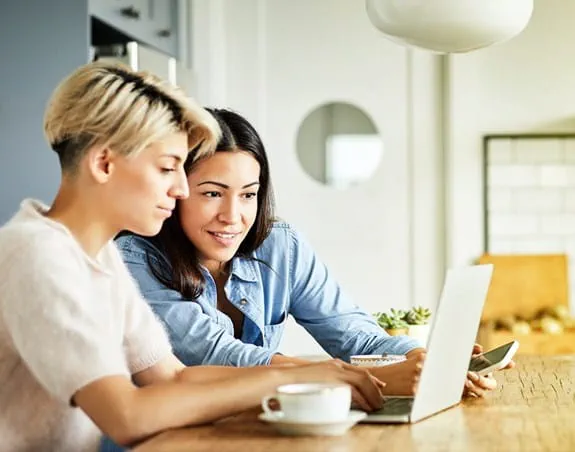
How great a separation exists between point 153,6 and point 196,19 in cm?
64

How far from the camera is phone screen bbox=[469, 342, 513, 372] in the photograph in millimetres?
2180

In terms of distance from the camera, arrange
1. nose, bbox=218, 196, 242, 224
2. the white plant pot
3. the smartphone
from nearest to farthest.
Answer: the smartphone < nose, bbox=218, 196, 242, 224 < the white plant pot

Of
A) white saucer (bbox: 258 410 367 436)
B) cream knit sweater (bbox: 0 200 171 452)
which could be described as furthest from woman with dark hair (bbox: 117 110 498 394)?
white saucer (bbox: 258 410 367 436)

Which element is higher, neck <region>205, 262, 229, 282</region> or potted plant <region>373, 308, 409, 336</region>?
neck <region>205, 262, 229, 282</region>

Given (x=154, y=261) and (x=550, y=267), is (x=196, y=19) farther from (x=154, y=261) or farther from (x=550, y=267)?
(x=154, y=261)

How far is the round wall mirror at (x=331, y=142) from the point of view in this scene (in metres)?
5.54

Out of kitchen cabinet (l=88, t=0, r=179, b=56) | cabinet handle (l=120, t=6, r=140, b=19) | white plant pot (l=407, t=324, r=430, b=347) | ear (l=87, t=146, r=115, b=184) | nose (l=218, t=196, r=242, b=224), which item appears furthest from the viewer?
cabinet handle (l=120, t=6, r=140, b=19)

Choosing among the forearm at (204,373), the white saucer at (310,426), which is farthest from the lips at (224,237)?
the white saucer at (310,426)

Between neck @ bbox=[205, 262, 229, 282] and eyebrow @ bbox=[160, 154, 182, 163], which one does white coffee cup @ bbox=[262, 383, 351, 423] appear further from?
neck @ bbox=[205, 262, 229, 282]

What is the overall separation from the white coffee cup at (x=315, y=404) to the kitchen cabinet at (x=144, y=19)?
2251mm

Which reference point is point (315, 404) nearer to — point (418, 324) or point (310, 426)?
point (310, 426)

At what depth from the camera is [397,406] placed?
1.85m

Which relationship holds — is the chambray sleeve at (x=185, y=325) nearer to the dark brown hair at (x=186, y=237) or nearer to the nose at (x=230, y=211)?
the dark brown hair at (x=186, y=237)

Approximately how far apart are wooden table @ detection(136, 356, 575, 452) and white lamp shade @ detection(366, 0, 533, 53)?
89 centimetres
